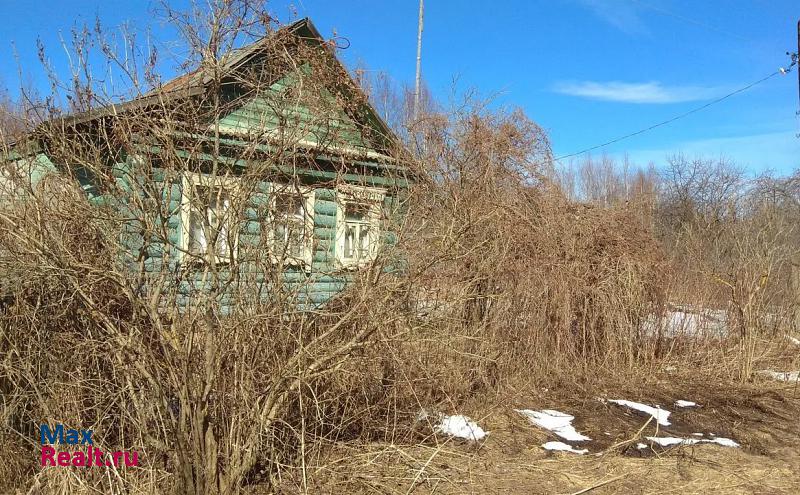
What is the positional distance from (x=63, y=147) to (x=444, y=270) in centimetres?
297

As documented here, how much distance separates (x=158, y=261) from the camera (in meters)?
3.96

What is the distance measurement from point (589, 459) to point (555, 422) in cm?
99

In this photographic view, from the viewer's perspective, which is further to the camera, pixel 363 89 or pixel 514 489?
pixel 363 89

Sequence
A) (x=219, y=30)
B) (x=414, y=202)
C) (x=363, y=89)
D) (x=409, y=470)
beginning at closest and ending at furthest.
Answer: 1. (x=219, y=30)
2. (x=409, y=470)
3. (x=414, y=202)
4. (x=363, y=89)

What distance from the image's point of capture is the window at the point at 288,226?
383 centimetres

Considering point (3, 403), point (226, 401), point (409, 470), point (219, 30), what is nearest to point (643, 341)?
point (409, 470)

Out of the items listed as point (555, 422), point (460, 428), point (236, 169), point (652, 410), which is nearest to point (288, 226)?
point (236, 169)

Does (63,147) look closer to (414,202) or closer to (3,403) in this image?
(3,403)

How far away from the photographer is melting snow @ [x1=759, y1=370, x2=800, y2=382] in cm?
790

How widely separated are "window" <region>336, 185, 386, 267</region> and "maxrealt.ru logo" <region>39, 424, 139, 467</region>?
1.99m

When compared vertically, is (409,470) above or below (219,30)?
below

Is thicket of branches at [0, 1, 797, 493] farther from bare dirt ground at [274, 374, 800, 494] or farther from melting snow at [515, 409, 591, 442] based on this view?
melting snow at [515, 409, 591, 442]

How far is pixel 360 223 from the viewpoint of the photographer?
15.9ft

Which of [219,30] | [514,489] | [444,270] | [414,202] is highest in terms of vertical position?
[219,30]
